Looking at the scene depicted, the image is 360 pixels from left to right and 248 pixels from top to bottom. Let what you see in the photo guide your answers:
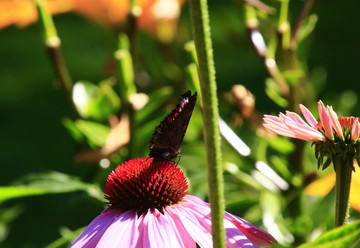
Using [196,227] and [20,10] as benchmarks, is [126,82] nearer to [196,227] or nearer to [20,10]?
[20,10]

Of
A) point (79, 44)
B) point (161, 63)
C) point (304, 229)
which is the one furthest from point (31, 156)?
point (304, 229)

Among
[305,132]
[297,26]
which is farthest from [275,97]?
[305,132]

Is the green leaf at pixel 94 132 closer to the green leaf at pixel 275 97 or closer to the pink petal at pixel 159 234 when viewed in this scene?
the green leaf at pixel 275 97

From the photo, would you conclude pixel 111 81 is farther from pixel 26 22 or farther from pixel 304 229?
pixel 304 229

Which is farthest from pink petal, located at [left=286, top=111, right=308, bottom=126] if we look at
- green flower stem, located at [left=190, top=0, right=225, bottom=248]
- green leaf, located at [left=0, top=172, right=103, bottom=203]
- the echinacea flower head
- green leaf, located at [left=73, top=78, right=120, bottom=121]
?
green leaf, located at [left=73, top=78, right=120, bottom=121]

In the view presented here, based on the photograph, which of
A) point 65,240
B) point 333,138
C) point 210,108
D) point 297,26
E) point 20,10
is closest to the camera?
point 210,108

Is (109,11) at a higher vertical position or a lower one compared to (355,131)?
higher

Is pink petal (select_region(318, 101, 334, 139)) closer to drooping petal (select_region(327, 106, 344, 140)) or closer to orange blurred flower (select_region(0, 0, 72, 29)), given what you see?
drooping petal (select_region(327, 106, 344, 140))
